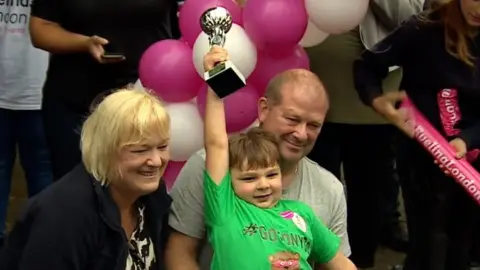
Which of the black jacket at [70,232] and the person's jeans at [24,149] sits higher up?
the black jacket at [70,232]

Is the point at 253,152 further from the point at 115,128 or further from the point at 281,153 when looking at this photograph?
the point at 115,128

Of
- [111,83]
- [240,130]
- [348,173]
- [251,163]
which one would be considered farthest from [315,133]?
[348,173]

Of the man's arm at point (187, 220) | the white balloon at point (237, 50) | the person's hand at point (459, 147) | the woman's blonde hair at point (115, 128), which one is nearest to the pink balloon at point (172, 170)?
the white balloon at point (237, 50)

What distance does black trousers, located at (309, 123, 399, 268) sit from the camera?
3.30 meters

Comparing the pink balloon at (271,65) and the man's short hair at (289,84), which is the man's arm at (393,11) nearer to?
the pink balloon at (271,65)

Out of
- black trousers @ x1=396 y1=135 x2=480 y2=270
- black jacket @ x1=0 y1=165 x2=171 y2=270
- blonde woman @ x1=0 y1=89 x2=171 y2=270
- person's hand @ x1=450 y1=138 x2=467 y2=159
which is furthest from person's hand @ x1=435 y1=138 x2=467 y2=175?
black jacket @ x1=0 y1=165 x2=171 y2=270

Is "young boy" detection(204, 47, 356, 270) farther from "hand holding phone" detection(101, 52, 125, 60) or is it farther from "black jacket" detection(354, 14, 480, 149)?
"black jacket" detection(354, 14, 480, 149)

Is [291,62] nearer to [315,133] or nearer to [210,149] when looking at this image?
[315,133]

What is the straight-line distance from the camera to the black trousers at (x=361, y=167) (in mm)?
3301

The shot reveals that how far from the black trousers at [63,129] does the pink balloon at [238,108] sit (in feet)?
1.31

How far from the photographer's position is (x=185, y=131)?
2.71 m

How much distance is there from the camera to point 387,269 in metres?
3.76

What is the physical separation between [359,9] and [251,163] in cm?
73

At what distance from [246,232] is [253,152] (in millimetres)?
196
